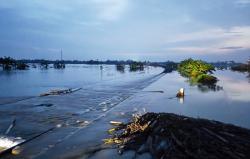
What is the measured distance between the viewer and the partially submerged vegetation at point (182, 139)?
1491cm

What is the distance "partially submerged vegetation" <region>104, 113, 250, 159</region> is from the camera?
14.9 m

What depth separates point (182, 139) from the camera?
16609mm

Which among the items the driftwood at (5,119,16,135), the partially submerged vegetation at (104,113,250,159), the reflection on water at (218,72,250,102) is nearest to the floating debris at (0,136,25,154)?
the driftwood at (5,119,16,135)

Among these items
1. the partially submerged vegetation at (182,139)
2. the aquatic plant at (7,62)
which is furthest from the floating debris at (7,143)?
the aquatic plant at (7,62)

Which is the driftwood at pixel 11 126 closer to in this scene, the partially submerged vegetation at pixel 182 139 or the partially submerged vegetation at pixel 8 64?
the partially submerged vegetation at pixel 182 139

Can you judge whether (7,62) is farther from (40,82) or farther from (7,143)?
(7,143)

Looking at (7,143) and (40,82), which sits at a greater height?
(7,143)

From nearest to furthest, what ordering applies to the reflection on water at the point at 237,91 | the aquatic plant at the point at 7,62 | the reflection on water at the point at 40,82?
1. the reflection on water at the point at 237,91
2. the reflection on water at the point at 40,82
3. the aquatic plant at the point at 7,62

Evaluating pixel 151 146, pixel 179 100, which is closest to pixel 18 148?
pixel 151 146

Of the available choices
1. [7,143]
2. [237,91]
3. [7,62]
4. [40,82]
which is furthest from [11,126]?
[7,62]

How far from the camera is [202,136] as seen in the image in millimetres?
16578

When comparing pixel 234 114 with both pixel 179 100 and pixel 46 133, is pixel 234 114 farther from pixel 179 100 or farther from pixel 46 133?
pixel 46 133

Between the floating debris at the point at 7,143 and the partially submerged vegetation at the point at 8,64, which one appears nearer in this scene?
the floating debris at the point at 7,143

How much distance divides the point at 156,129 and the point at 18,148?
7372mm
